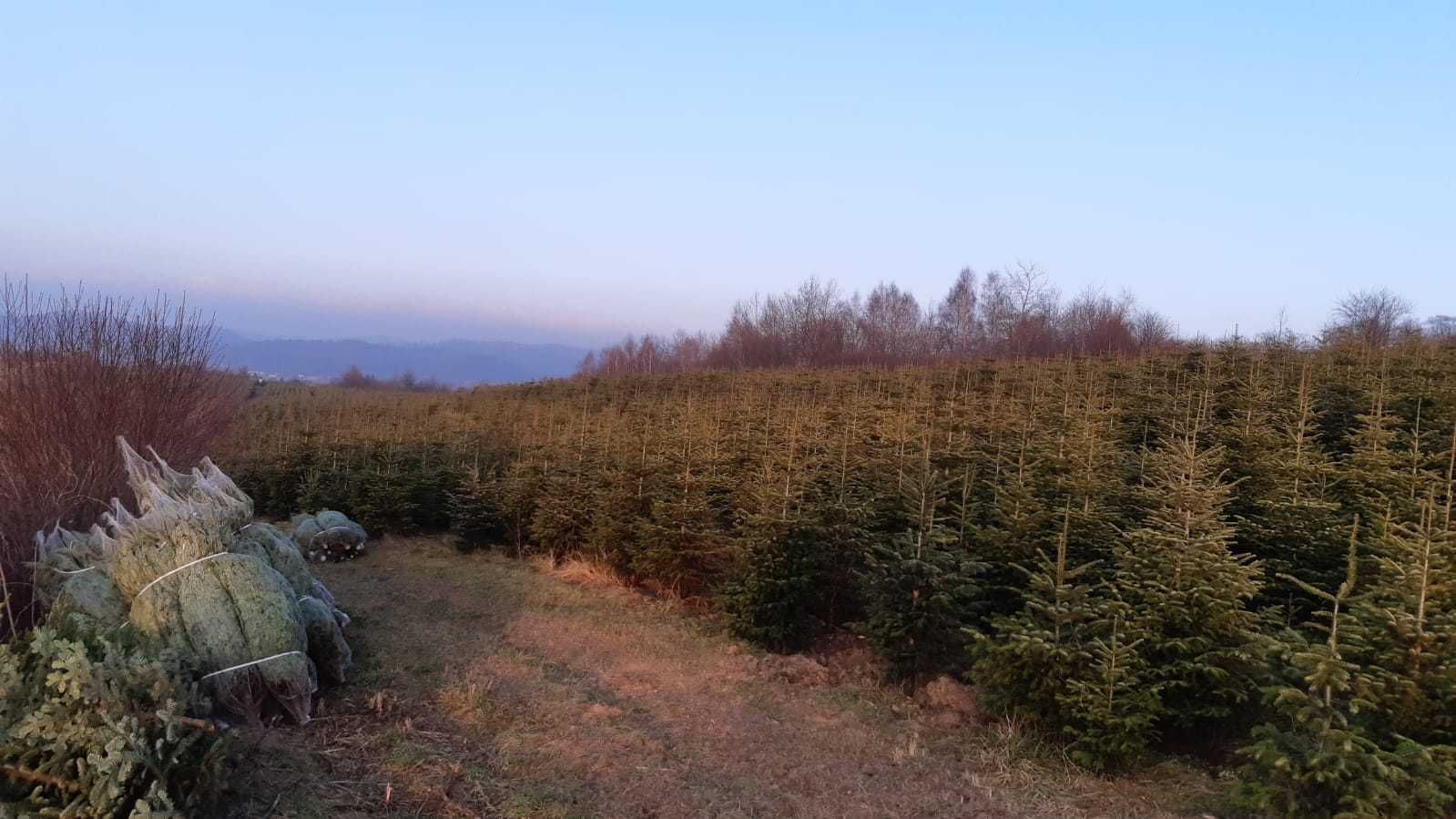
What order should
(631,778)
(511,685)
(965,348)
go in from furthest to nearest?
1. (965,348)
2. (511,685)
3. (631,778)

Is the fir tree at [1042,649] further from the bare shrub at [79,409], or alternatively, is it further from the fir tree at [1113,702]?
the bare shrub at [79,409]

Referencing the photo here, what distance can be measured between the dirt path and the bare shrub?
2.60 m

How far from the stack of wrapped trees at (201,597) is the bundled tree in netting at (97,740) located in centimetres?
87

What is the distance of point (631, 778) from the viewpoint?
4.73 meters

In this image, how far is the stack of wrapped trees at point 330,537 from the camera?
11.0 m

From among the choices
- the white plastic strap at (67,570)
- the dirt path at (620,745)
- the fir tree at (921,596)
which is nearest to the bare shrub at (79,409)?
the white plastic strap at (67,570)

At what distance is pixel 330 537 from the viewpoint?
36.2 ft

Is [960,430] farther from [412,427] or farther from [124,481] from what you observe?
[412,427]

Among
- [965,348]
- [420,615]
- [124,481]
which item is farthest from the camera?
[965,348]

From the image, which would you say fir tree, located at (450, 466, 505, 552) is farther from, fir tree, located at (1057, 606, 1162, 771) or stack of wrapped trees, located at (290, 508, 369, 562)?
fir tree, located at (1057, 606, 1162, 771)

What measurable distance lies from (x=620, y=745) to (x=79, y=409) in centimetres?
643

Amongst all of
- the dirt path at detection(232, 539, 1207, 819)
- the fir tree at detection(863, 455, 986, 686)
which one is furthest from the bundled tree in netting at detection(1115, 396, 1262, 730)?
the fir tree at detection(863, 455, 986, 686)

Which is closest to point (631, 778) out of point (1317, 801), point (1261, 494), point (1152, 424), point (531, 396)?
point (1317, 801)

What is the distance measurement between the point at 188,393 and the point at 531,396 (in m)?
17.5
